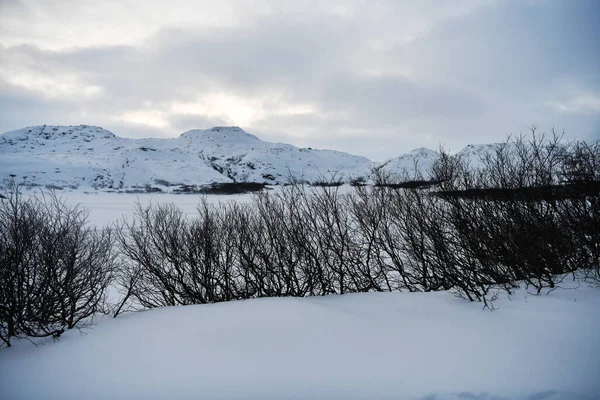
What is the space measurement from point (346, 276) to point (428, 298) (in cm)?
315

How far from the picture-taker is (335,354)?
456 cm

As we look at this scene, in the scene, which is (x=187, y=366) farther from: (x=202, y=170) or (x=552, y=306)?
(x=202, y=170)

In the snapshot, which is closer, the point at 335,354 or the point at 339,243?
the point at 335,354

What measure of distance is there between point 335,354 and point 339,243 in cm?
467

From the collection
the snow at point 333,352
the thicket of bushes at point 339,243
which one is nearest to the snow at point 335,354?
the snow at point 333,352

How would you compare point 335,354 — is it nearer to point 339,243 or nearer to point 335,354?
point 335,354

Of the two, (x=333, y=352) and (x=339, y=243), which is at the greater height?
(x=339, y=243)

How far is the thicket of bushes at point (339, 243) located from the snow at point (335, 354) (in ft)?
3.36

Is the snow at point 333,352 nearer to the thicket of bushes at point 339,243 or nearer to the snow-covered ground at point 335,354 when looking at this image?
the snow-covered ground at point 335,354

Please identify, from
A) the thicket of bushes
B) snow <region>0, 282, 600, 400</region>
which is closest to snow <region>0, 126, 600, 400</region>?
snow <region>0, 282, 600, 400</region>

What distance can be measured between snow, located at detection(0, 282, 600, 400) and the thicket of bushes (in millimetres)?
1026

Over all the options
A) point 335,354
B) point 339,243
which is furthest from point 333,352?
point 339,243

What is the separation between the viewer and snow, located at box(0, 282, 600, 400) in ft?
12.5

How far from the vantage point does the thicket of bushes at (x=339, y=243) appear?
6.76m
